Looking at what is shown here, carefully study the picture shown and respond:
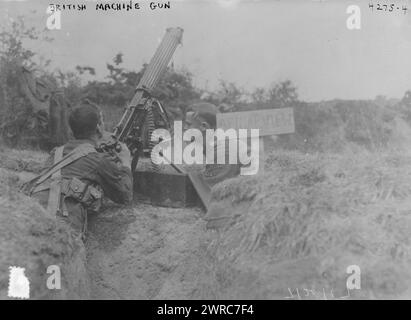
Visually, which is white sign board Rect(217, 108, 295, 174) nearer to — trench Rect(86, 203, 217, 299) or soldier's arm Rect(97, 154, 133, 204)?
trench Rect(86, 203, 217, 299)

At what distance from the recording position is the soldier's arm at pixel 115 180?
4953 mm

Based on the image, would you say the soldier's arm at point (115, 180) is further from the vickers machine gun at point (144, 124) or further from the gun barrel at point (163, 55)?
the gun barrel at point (163, 55)

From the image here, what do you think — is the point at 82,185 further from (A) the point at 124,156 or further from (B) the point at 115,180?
(A) the point at 124,156

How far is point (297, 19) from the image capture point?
6082 mm

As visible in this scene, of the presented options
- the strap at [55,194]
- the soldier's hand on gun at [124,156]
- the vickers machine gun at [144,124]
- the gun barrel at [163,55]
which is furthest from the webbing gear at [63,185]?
the gun barrel at [163,55]

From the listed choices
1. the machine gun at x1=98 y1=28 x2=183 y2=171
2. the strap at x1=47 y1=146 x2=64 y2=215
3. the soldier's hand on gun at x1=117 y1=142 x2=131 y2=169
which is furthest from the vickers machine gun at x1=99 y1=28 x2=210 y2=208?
the strap at x1=47 y1=146 x2=64 y2=215

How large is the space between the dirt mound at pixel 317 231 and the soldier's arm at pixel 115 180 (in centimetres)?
112

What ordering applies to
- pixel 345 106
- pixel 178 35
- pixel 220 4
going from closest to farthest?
pixel 220 4
pixel 178 35
pixel 345 106

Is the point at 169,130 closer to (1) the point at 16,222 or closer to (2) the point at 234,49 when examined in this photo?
(2) the point at 234,49

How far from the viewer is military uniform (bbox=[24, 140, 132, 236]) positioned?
15.3ft

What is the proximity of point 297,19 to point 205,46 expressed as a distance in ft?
3.53

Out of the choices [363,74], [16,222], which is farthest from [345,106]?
[16,222]

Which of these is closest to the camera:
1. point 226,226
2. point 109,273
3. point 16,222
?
point 16,222

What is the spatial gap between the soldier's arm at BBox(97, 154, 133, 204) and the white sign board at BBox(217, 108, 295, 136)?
119 centimetres
